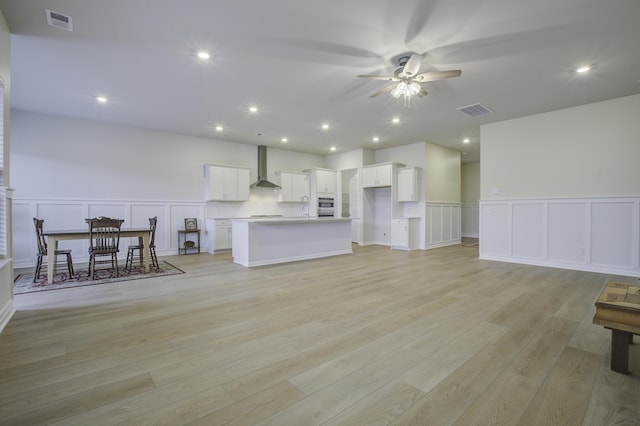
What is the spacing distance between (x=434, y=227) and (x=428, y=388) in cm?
674

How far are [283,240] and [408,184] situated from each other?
3976 mm

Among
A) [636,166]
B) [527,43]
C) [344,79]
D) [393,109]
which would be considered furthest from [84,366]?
[636,166]

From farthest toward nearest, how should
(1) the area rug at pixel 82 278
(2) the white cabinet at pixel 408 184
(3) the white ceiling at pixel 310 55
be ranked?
(2) the white cabinet at pixel 408 184 → (1) the area rug at pixel 82 278 → (3) the white ceiling at pixel 310 55

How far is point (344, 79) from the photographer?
159 inches

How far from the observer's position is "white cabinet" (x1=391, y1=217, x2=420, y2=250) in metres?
7.41

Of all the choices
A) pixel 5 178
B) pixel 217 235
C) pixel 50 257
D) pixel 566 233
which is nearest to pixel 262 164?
pixel 217 235

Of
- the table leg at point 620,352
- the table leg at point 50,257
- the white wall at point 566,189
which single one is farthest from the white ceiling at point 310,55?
the table leg at point 620,352

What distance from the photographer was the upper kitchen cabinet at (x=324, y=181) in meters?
8.76

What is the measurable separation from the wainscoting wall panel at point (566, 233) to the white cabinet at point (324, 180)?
4387 millimetres

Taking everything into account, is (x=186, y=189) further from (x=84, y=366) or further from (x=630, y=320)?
(x=630, y=320)

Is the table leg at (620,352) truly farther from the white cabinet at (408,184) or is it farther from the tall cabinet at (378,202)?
the tall cabinet at (378,202)

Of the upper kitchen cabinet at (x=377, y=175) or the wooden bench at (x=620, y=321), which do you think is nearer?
the wooden bench at (x=620, y=321)

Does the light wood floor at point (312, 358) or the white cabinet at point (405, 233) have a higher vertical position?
the white cabinet at point (405, 233)

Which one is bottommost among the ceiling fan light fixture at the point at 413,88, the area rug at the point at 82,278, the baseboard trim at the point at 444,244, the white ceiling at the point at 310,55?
the area rug at the point at 82,278
